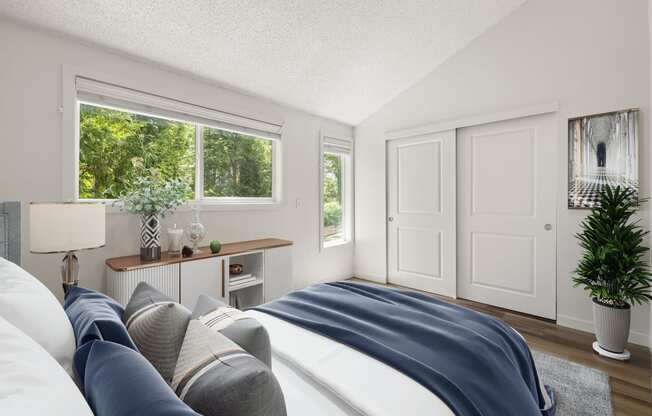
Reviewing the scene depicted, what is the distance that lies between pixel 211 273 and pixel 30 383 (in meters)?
2.12

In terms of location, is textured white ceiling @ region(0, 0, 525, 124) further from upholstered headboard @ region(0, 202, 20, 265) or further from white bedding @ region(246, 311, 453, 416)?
white bedding @ region(246, 311, 453, 416)

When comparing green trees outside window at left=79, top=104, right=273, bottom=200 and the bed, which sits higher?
green trees outside window at left=79, top=104, right=273, bottom=200

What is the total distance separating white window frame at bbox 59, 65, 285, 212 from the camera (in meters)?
2.14

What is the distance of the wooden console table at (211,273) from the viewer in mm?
2098

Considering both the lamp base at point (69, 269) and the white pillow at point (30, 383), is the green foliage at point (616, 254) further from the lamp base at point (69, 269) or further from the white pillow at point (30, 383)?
the lamp base at point (69, 269)

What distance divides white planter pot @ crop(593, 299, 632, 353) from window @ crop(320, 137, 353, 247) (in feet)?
9.14

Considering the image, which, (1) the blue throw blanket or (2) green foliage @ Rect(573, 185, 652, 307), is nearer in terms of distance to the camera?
(1) the blue throw blanket

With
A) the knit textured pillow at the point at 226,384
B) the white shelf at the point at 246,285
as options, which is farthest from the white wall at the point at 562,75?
the knit textured pillow at the point at 226,384

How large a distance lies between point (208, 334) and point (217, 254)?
180cm

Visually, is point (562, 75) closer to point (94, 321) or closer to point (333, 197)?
point (333, 197)

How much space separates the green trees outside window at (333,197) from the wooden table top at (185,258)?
4.08 feet

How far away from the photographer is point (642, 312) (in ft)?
8.06

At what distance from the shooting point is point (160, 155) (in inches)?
106

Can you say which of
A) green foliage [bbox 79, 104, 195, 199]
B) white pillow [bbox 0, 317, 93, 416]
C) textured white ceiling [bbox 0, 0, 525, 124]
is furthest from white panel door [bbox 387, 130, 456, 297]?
white pillow [bbox 0, 317, 93, 416]
